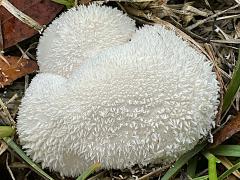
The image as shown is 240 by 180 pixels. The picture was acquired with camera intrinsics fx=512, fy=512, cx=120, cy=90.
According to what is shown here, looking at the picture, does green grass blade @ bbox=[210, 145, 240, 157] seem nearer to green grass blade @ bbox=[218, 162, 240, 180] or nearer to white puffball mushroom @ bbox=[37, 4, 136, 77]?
green grass blade @ bbox=[218, 162, 240, 180]

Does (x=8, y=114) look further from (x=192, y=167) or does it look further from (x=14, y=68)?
(x=192, y=167)

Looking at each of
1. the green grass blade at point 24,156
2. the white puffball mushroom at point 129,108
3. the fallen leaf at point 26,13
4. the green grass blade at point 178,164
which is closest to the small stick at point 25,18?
the fallen leaf at point 26,13

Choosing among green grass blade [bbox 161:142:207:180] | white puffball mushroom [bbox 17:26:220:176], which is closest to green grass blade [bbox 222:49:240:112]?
white puffball mushroom [bbox 17:26:220:176]

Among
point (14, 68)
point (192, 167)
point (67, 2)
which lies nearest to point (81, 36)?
point (67, 2)

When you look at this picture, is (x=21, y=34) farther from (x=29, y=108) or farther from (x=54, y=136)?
(x=54, y=136)

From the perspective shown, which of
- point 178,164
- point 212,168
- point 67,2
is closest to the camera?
point 212,168

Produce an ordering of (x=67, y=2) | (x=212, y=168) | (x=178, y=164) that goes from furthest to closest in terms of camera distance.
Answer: (x=67, y=2)
(x=178, y=164)
(x=212, y=168)

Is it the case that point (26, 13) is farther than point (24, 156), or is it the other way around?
point (26, 13)

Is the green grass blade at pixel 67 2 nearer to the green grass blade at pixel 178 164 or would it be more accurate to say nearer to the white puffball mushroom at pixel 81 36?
the white puffball mushroom at pixel 81 36
